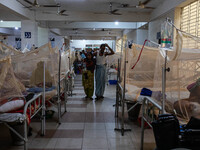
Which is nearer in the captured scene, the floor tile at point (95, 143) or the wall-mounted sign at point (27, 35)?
the floor tile at point (95, 143)

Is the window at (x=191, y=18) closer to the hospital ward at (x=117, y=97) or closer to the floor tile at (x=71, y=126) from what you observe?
the hospital ward at (x=117, y=97)

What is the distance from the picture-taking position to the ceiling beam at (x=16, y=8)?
6977mm

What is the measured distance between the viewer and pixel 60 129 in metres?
3.69

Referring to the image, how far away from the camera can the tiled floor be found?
3033 mm

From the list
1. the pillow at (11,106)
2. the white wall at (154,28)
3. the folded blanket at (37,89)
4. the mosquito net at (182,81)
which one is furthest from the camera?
the white wall at (154,28)

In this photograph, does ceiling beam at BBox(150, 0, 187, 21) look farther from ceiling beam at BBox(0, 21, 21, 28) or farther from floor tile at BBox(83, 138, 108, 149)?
ceiling beam at BBox(0, 21, 21, 28)

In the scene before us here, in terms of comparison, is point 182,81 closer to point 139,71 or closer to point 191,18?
point 139,71

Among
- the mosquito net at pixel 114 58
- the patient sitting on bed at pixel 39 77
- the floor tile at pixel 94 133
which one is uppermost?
the mosquito net at pixel 114 58

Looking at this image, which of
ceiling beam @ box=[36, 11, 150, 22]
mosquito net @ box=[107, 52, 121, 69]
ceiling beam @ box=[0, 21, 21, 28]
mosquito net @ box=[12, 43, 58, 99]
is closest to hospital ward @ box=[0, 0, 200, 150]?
mosquito net @ box=[12, 43, 58, 99]

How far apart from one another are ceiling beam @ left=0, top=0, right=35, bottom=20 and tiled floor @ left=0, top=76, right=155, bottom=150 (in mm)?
4461

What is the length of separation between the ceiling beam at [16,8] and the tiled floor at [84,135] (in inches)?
176

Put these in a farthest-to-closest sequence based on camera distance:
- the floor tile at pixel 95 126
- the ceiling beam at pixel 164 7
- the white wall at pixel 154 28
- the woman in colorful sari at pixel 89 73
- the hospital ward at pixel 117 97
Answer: the white wall at pixel 154 28, the ceiling beam at pixel 164 7, the woman in colorful sari at pixel 89 73, the floor tile at pixel 95 126, the hospital ward at pixel 117 97

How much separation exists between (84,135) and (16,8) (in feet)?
20.5

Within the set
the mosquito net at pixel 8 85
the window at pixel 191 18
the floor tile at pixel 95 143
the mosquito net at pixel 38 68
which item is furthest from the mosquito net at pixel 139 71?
the mosquito net at pixel 8 85
